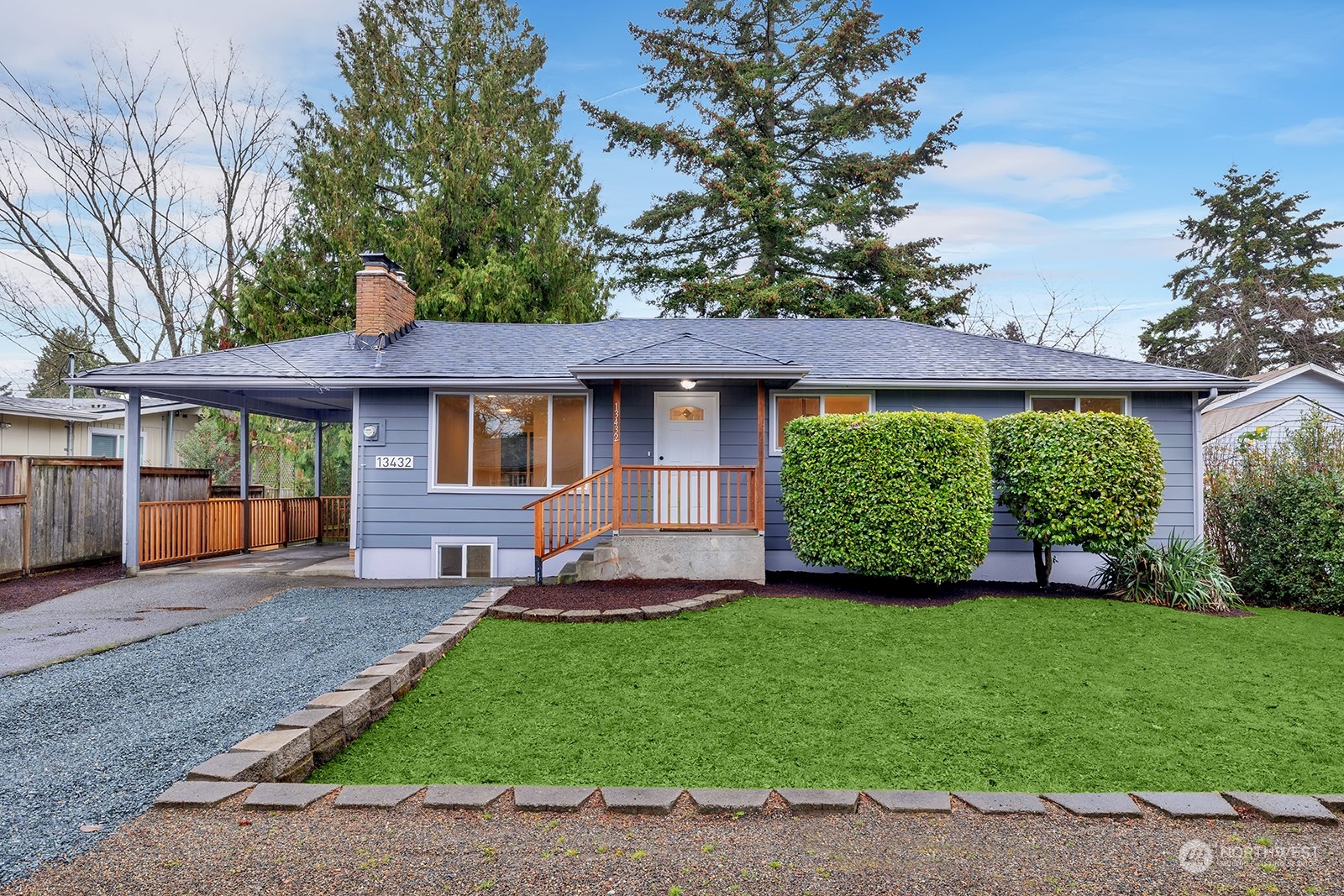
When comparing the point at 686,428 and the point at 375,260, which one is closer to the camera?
the point at 686,428

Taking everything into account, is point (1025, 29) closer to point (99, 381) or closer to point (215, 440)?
point (99, 381)

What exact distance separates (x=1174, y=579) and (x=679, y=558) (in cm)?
556

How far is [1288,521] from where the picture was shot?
797 centimetres

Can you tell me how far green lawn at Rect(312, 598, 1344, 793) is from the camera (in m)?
3.23


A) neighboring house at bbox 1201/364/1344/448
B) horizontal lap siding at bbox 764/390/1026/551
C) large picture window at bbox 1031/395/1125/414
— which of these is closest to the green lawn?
horizontal lap siding at bbox 764/390/1026/551

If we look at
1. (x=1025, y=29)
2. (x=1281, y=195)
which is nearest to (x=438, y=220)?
(x=1025, y=29)

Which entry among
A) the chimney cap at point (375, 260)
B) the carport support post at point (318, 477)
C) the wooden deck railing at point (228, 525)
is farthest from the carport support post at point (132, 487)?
the carport support post at point (318, 477)

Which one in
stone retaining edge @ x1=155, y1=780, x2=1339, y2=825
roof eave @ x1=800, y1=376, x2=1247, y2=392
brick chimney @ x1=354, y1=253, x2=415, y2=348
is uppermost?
brick chimney @ x1=354, y1=253, x2=415, y2=348

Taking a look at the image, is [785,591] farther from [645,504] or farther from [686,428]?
[686,428]

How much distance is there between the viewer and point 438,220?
52.3 feet

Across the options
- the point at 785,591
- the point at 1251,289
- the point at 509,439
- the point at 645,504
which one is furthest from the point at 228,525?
the point at 1251,289

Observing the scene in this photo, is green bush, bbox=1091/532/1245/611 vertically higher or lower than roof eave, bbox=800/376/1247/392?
lower

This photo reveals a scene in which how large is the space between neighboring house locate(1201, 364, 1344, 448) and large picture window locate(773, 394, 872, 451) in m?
10.8

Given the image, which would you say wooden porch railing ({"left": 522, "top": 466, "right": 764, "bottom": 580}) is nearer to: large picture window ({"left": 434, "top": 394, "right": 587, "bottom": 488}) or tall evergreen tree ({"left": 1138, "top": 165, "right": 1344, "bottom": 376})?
large picture window ({"left": 434, "top": 394, "right": 587, "bottom": 488})
